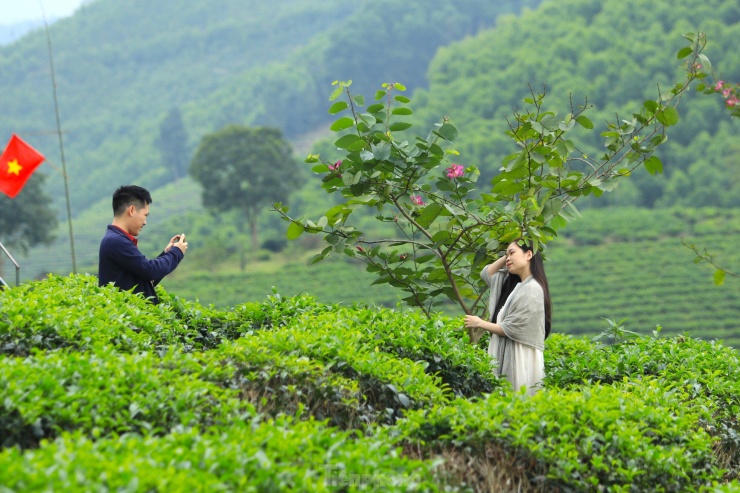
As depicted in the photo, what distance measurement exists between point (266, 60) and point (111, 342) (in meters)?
105

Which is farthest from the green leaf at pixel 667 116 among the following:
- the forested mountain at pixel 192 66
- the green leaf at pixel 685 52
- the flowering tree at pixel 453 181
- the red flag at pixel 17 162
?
the forested mountain at pixel 192 66

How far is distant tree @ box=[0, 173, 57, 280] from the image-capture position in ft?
139

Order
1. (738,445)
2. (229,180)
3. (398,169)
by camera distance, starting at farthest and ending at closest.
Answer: (229,180) → (398,169) → (738,445)

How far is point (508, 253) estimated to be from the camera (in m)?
3.80

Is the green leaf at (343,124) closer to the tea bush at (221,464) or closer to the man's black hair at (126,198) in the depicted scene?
the man's black hair at (126,198)

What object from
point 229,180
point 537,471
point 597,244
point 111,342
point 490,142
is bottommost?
point 537,471

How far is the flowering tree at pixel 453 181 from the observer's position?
13.3ft

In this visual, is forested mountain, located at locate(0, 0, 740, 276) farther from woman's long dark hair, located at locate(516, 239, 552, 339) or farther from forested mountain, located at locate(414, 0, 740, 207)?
woman's long dark hair, located at locate(516, 239, 552, 339)

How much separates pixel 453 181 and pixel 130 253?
1593 mm

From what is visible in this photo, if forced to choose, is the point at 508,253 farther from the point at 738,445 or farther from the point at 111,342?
the point at 111,342

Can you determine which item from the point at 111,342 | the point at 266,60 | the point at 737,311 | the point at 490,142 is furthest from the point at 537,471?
the point at 266,60

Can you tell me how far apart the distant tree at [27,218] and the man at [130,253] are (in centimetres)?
4033

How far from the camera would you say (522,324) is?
3.74 m

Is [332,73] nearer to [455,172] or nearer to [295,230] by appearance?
[455,172]
